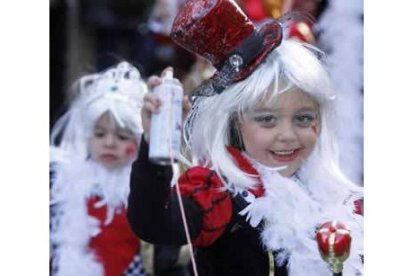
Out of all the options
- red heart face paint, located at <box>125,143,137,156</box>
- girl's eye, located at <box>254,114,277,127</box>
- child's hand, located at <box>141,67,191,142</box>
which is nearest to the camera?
child's hand, located at <box>141,67,191,142</box>

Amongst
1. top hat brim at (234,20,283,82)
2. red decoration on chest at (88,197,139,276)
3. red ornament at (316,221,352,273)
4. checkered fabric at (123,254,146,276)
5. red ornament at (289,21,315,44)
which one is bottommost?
checkered fabric at (123,254,146,276)

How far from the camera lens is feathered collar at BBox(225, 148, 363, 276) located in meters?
1.36

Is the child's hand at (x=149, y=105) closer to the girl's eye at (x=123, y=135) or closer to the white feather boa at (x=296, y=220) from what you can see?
the white feather boa at (x=296, y=220)

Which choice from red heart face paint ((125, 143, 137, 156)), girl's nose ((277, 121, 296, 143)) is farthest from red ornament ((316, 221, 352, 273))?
red heart face paint ((125, 143, 137, 156))

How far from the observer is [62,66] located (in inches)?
71.7

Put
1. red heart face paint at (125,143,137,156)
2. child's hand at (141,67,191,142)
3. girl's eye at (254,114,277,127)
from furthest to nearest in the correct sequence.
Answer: red heart face paint at (125,143,137,156) → girl's eye at (254,114,277,127) → child's hand at (141,67,191,142)

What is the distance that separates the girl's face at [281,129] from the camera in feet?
4.49

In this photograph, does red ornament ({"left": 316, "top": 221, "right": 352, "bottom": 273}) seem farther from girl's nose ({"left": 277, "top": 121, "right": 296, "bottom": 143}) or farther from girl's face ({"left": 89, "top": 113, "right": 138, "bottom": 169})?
girl's face ({"left": 89, "top": 113, "right": 138, "bottom": 169})

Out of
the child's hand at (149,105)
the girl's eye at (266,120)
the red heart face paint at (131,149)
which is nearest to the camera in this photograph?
the child's hand at (149,105)

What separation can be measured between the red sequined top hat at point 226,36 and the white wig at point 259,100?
15mm

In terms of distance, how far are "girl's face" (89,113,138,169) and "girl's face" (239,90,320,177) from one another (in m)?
0.36

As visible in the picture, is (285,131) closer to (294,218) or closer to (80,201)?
(294,218)

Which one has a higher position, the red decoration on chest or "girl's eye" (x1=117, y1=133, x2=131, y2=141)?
"girl's eye" (x1=117, y1=133, x2=131, y2=141)

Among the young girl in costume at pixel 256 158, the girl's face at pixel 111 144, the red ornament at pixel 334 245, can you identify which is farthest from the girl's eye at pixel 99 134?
the red ornament at pixel 334 245
